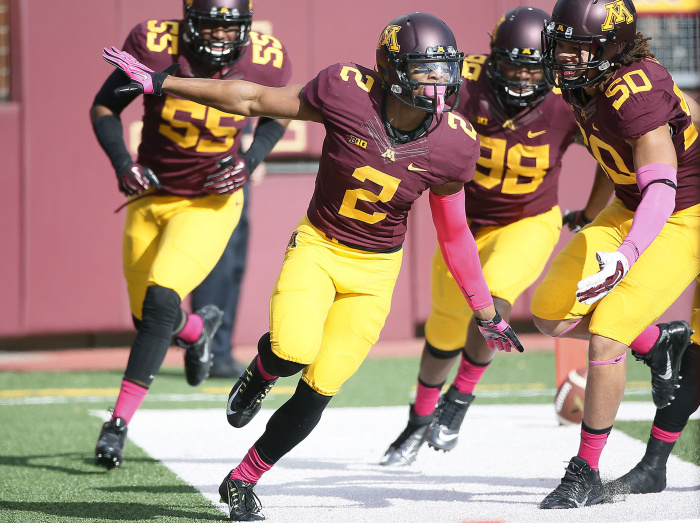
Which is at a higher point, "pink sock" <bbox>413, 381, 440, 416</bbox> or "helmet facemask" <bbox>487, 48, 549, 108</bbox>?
→ "helmet facemask" <bbox>487, 48, 549, 108</bbox>

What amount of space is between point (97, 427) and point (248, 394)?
192 centimetres

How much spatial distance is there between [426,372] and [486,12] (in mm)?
4630

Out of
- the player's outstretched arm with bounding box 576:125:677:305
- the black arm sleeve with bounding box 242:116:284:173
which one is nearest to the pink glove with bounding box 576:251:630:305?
the player's outstretched arm with bounding box 576:125:677:305

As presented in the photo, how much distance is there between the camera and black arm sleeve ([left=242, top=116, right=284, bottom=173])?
4469 mm

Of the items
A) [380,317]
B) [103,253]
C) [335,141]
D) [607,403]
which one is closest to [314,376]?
[380,317]

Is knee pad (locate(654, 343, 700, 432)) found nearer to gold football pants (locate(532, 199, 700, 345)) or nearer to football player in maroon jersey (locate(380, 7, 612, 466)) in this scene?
gold football pants (locate(532, 199, 700, 345))

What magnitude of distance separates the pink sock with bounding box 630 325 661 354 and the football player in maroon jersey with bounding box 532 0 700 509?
24 centimetres

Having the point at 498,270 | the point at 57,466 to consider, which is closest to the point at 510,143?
the point at 498,270

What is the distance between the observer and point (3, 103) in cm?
760

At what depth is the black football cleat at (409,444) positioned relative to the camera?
4195 mm

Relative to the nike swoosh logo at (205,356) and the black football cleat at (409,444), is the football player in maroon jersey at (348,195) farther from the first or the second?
the nike swoosh logo at (205,356)

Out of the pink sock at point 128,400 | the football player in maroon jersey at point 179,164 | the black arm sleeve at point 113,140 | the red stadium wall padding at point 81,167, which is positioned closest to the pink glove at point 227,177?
the football player in maroon jersey at point 179,164

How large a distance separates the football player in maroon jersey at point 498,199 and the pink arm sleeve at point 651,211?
0.95 meters

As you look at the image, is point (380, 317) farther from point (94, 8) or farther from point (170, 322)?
point (94, 8)
